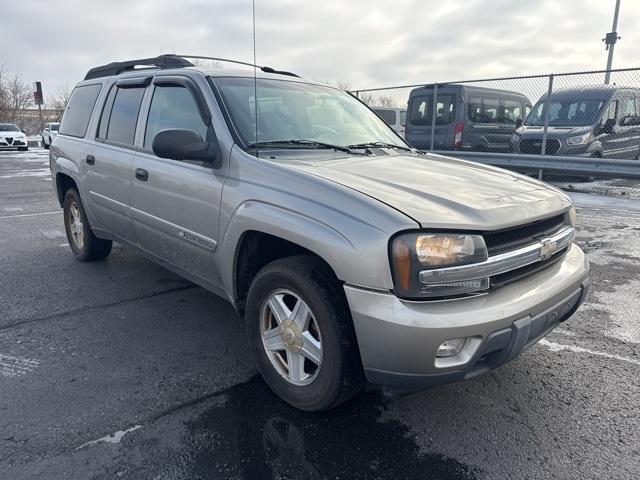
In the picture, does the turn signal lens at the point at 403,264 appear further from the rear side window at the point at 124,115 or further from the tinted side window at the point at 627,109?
the tinted side window at the point at 627,109

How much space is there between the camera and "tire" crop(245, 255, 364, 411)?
2.30 meters

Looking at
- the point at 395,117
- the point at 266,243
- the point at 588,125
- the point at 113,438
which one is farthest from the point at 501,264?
the point at 395,117

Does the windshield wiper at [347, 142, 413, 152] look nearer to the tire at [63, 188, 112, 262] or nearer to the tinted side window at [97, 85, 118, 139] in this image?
the tinted side window at [97, 85, 118, 139]

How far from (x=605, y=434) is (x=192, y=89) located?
10.3 ft

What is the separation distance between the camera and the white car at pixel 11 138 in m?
26.2

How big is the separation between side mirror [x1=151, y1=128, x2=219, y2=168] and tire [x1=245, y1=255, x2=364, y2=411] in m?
0.82

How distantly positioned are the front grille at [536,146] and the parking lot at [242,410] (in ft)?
24.9

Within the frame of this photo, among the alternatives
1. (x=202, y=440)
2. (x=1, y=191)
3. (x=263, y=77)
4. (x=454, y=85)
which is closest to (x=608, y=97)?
(x=454, y=85)

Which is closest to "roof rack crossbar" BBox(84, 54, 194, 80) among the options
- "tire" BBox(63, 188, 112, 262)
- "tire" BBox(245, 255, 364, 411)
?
"tire" BBox(63, 188, 112, 262)

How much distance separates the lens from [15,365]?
121 inches

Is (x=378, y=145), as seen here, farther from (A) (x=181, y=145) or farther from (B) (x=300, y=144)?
(A) (x=181, y=145)

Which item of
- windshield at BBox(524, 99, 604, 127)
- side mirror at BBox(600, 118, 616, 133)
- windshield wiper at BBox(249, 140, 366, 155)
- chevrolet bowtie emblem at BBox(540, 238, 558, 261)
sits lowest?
chevrolet bowtie emblem at BBox(540, 238, 558, 261)

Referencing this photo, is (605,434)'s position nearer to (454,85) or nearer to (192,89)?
(192,89)

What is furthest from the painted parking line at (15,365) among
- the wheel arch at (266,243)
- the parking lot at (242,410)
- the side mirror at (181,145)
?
the side mirror at (181,145)
